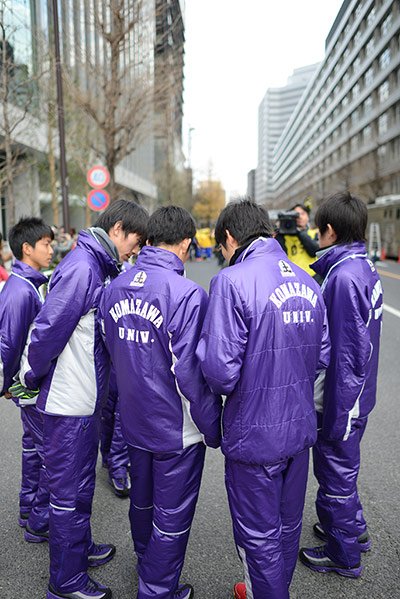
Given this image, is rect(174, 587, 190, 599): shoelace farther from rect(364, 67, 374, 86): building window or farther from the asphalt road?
rect(364, 67, 374, 86): building window

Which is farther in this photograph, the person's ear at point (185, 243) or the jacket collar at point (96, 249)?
the jacket collar at point (96, 249)

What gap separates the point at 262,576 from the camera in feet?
5.93

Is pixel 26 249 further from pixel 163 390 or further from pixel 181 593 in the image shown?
pixel 181 593

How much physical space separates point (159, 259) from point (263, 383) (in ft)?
2.34

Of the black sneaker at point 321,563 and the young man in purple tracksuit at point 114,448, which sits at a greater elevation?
the young man in purple tracksuit at point 114,448

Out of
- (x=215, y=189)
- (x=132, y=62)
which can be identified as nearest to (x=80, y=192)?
(x=132, y=62)

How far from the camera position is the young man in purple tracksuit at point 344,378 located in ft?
7.40

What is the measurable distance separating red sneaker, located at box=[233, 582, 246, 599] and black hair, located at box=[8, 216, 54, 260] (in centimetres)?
226

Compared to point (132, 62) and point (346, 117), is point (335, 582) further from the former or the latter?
point (346, 117)

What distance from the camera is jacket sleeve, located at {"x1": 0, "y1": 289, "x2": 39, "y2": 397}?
94.7 inches

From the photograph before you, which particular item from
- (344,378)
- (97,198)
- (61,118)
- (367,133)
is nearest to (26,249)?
(344,378)

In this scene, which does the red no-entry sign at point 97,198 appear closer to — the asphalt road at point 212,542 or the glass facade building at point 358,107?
the asphalt road at point 212,542

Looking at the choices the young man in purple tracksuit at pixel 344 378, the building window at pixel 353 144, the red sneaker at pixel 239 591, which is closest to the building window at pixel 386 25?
the building window at pixel 353 144

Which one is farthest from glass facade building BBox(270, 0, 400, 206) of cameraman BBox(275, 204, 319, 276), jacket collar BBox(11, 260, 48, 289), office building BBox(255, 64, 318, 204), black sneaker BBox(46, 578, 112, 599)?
office building BBox(255, 64, 318, 204)
